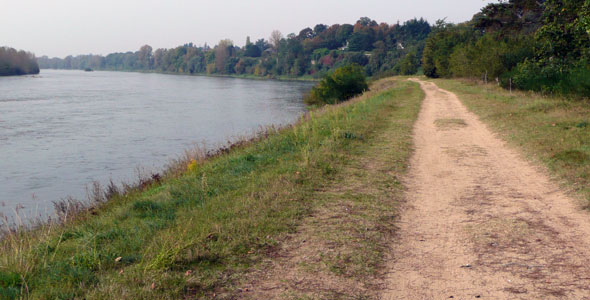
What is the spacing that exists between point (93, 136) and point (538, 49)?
82.9 feet

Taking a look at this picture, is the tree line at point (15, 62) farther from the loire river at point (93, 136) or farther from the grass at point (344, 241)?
the grass at point (344, 241)

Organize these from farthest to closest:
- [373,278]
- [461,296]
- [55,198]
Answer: [55,198] < [373,278] < [461,296]

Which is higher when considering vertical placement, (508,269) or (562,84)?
(562,84)

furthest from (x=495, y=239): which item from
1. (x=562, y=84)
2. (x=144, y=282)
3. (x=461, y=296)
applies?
(x=562, y=84)

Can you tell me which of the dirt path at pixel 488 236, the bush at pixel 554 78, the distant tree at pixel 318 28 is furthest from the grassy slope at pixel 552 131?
the distant tree at pixel 318 28

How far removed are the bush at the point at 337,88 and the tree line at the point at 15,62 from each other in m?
67.1

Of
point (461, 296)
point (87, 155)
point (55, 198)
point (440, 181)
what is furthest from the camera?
point (87, 155)

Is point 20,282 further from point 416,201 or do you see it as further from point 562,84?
point 562,84

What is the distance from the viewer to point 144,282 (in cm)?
454

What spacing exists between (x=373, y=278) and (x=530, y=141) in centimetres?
838

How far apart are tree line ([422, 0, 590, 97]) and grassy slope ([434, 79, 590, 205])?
8.52 feet

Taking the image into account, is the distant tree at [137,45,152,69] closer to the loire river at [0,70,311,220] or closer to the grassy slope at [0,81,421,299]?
the loire river at [0,70,311,220]

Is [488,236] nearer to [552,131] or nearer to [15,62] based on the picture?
[552,131]

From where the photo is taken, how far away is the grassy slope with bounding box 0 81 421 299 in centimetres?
461
